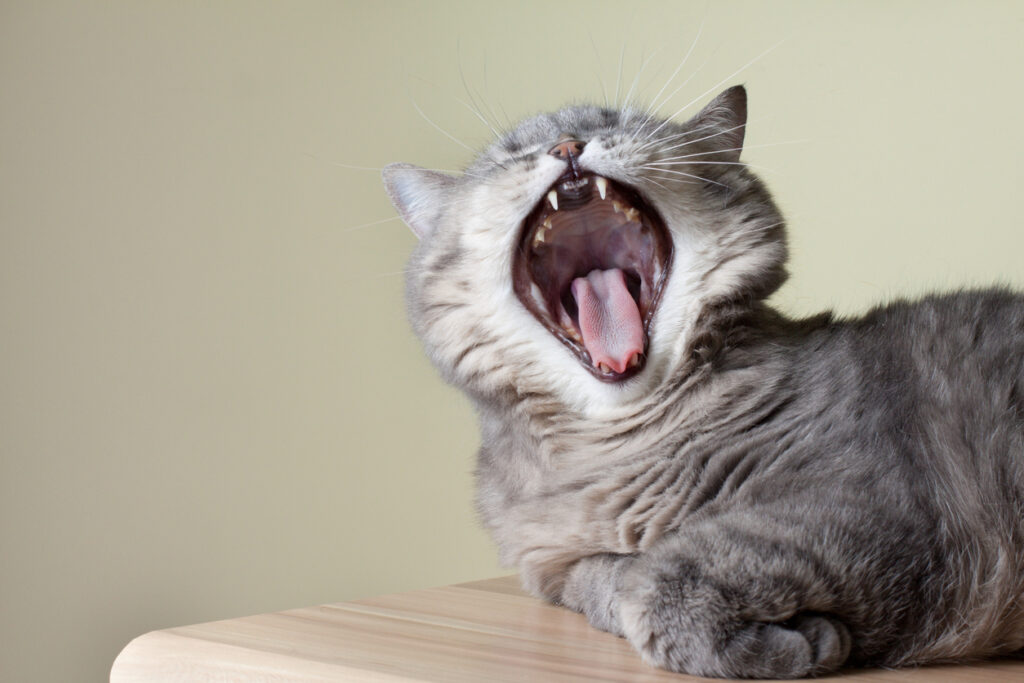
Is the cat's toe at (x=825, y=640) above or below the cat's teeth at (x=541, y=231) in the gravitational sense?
below

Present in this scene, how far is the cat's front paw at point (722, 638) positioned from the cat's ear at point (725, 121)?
60 centimetres

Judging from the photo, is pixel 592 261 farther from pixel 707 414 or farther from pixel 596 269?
pixel 707 414

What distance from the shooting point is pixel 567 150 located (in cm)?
109

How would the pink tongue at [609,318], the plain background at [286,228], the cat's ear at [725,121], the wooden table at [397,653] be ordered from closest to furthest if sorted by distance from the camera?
the wooden table at [397,653], the pink tongue at [609,318], the cat's ear at [725,121], the plain background at [286,228]

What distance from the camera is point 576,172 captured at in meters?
1.09

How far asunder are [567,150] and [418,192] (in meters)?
0.30

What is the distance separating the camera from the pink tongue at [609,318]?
1051mm

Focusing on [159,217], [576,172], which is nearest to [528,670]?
[576,172]

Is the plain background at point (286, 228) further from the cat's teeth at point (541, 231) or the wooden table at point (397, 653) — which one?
the wooden table at point (397, 653)

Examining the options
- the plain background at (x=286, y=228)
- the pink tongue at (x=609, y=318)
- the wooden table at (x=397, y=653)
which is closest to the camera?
the wooden table at (x=397, y=653)

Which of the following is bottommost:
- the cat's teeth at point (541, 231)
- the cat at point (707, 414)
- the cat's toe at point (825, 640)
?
the cat's toe at point (825, 640)

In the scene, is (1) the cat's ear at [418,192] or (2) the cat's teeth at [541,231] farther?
(1) the cat's ear at [418,192]

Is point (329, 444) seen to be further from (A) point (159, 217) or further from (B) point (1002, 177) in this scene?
(B) point (1002, 177)

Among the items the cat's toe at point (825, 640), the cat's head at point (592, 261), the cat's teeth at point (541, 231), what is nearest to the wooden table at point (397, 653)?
the cat's toe at point (825, 640)
